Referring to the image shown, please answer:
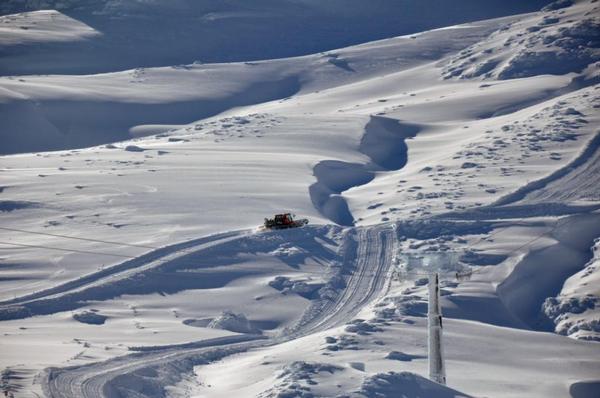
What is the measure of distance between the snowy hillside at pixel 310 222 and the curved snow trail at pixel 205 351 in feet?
0.52

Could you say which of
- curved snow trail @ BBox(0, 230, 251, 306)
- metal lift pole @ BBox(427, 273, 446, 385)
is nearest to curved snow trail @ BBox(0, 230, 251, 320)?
curved snow trail @ BBox(0, 230, 251, 306)

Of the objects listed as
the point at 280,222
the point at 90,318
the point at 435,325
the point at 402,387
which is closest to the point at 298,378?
the point at 402,387

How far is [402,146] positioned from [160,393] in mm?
53853

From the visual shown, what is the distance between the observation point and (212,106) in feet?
407

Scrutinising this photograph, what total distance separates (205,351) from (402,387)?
13173mm

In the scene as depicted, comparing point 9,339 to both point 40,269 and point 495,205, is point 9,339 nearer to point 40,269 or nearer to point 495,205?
point 40,269

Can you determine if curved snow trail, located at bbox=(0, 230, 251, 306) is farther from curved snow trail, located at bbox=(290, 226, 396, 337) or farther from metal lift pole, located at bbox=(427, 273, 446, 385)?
metal lift pole, located at bbox=(427, 273, 446, 385)

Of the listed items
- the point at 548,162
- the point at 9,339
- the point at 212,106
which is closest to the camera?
the point at 9,339

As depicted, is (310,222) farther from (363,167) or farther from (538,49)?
(538,49)

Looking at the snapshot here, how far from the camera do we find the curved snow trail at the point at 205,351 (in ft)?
151

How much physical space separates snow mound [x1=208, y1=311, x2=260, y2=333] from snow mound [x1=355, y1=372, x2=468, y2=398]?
558 inches

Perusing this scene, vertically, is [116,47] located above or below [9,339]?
above

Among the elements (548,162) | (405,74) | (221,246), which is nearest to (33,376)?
(221,246)

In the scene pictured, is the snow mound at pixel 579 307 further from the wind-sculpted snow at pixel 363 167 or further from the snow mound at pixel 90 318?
the snow mound at pixel 90 318
